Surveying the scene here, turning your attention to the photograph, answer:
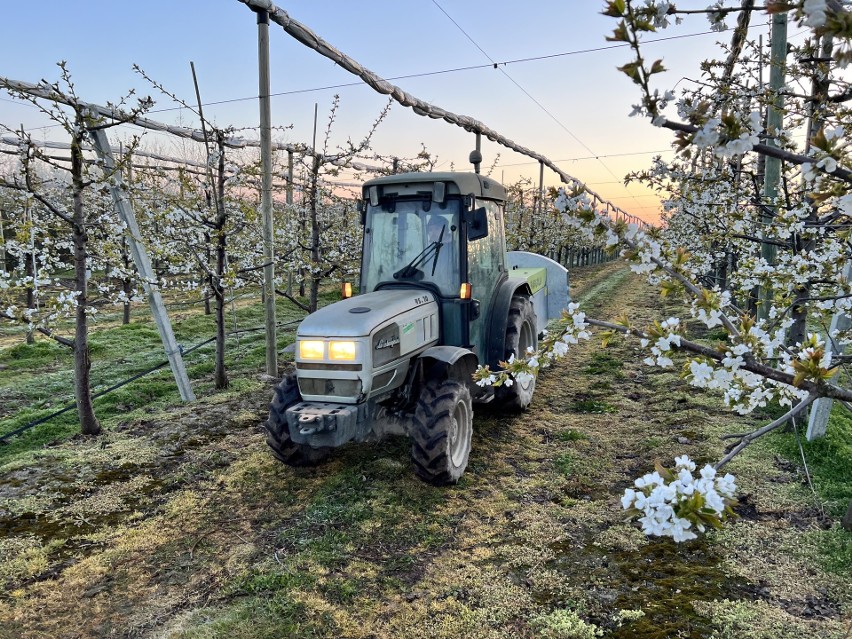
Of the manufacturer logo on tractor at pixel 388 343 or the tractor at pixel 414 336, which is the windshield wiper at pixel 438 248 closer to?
the tractor at pixel 414 336

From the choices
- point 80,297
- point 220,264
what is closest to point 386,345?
point 80,297

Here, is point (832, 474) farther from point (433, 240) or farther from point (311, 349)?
point (311, 349)

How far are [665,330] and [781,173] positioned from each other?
4435mm

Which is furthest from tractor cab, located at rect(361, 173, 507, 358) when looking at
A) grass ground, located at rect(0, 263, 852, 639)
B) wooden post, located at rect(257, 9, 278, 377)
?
wooden post, located at rect(257, 9, 278, 377)

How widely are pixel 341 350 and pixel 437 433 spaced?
3.26 ft

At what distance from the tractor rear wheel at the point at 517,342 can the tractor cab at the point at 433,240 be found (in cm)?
45

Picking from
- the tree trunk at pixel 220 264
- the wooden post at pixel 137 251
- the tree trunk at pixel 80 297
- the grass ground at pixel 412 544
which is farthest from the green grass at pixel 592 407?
the tree trunk at pixel 80 297

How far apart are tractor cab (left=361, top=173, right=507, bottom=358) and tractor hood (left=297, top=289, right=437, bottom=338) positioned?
0.28 metres

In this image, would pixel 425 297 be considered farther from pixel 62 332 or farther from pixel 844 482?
pixel 62 332

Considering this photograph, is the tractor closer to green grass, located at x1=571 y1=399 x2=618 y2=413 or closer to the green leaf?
green grass, located at x1=571 y1=399 x2=618 y2=413

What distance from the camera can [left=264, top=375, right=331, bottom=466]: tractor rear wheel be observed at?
4324 mm

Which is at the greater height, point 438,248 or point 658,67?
point 658,67

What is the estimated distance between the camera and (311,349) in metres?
4.04

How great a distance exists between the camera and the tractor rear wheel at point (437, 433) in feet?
13.0
